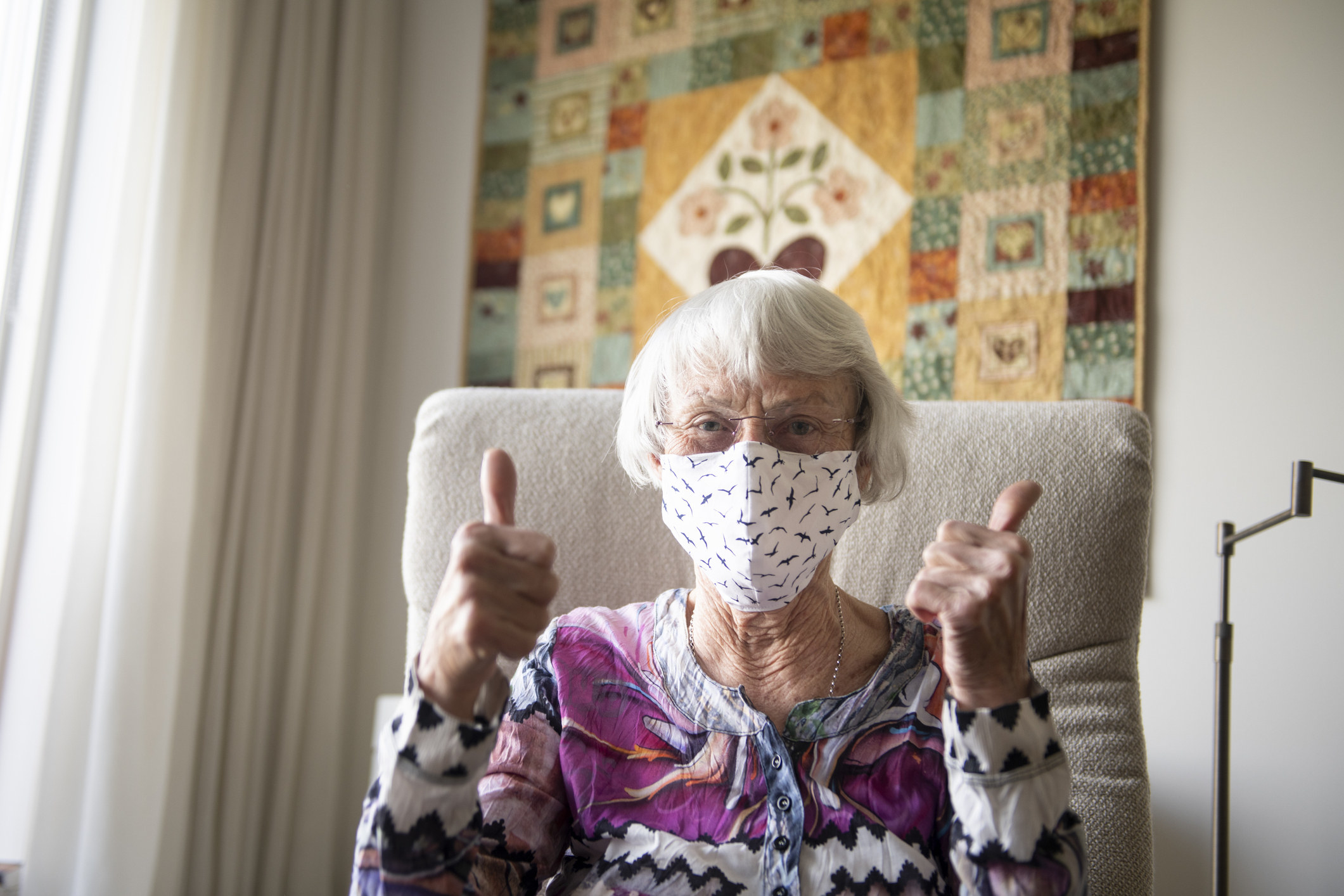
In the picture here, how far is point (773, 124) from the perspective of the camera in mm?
2451

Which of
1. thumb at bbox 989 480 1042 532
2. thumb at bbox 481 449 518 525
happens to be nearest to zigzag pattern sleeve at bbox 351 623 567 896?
thumb at bbox 481 449 518 525

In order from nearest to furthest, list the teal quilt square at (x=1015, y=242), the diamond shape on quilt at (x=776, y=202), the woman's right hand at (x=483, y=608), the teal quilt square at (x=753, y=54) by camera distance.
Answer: the woman's right hand at (x=483, y=608) → the teal quilt square at (x=1015, y=242) → the diamond shape on quilt at (x=776, y=202) → the teal quilt square at (x=753, y=54)

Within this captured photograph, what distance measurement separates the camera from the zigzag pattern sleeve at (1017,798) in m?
0.87

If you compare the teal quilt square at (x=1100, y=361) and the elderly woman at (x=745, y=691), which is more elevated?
the teal quilt square at (x=1100, y=361)

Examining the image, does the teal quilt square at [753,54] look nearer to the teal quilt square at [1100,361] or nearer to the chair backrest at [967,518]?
the teal quilt square at [1100,361]

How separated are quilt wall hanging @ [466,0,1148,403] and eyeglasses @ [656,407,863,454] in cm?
112

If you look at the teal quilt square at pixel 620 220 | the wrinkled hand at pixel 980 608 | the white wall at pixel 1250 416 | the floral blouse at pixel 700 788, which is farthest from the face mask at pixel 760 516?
the teal quilt square at pixel 620 220

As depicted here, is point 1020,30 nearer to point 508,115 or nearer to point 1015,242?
point 1015,242

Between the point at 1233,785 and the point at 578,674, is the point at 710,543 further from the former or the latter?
the point at 1233,785

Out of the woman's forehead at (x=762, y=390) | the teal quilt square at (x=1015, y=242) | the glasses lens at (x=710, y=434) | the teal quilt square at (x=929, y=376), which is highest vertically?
the teal quilt square at (x=1015, y=242)

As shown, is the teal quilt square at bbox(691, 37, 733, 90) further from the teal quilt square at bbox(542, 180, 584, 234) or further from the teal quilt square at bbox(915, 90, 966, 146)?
the teal quilt square at bbox(915, 90, 966, 146)

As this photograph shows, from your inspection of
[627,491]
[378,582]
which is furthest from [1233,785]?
[378,582]

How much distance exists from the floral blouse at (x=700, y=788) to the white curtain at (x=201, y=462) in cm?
133

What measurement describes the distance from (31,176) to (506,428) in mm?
1275
